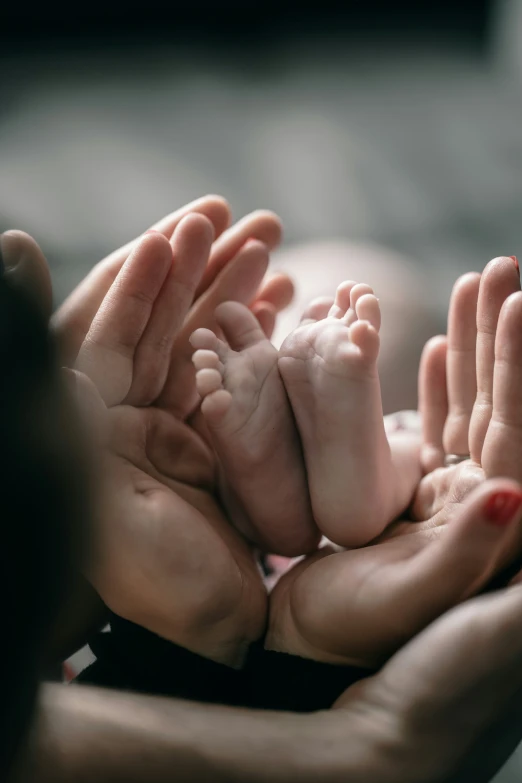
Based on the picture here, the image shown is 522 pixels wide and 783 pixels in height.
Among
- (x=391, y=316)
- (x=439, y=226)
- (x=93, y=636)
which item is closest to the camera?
(x=93, y=636)

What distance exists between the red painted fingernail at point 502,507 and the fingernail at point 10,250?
11.0 inches

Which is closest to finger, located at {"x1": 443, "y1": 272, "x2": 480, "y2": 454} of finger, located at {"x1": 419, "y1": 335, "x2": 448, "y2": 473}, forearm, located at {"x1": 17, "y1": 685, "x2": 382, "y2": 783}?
finger, located at {"x1": 419, "y1": 335, "x2": 448, "y2": 473}

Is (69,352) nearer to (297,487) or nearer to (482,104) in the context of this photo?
(297,487)

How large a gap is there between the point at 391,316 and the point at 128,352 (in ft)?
1.23

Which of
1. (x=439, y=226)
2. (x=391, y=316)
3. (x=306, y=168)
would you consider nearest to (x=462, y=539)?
(x=391, y=316)

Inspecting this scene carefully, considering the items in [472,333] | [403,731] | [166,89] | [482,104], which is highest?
[166,89]

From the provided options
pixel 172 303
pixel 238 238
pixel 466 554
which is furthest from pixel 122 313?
pixel 466 554

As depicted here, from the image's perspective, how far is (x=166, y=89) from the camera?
4.39ft

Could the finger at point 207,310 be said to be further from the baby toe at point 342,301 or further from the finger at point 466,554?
the finger at point 466,554

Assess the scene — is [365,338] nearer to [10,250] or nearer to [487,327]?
[487,327]

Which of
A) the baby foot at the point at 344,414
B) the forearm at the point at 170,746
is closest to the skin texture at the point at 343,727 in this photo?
the forearm at the point at 170,746

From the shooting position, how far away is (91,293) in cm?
54

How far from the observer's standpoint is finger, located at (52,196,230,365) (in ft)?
1.69

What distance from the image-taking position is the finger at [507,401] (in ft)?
1.48
